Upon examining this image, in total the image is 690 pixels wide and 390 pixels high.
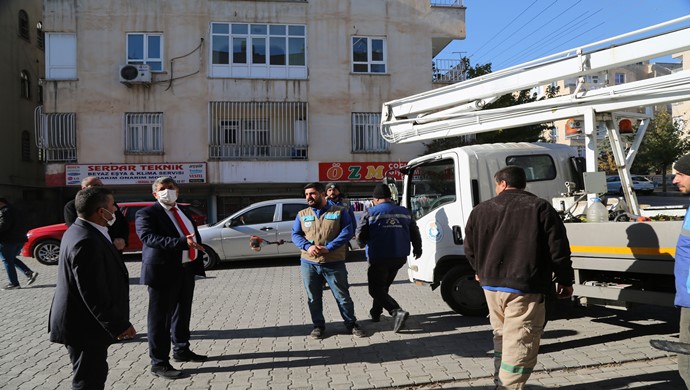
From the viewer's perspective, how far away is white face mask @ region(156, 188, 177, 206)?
506 cm

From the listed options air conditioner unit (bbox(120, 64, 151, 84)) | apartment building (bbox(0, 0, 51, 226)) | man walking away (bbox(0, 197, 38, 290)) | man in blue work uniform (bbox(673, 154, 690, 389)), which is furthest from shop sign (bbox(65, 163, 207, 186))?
man in blue work uniform (bbox(673, 154, 690, 389))

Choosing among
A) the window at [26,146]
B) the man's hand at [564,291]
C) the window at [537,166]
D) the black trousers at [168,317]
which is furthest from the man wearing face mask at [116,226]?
the window at [26,146]

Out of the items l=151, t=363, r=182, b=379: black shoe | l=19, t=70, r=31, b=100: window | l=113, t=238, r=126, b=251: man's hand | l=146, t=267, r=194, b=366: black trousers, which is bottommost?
l=151, t=363, r=182, b=379: black shoe

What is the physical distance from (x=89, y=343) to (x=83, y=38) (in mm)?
20168

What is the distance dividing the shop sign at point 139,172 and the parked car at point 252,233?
861cm

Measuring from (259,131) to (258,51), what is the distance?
324cm

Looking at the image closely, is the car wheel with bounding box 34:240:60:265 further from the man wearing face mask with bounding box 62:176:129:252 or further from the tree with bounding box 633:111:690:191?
the tree with bounding box 633:111:690:191

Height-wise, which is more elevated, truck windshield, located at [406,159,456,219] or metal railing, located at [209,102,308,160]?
metal railing, located at [209,102,308,160]

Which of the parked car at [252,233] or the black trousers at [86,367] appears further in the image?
the parked car at [252,233]

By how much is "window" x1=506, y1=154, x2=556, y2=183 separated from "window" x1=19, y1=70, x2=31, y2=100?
24.2 m

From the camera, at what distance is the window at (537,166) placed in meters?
6.86

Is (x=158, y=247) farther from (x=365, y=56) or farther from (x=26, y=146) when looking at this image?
(x=26, y=146)

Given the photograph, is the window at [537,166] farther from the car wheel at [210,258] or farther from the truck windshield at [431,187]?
the car wheel at [210,258]

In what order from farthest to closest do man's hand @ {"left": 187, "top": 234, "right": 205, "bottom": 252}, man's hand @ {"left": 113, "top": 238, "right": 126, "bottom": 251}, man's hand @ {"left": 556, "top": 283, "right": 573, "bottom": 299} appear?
man's hand @ {"left": 113, "top": 238, "right": 126, "bottom": 251}
man's hand @ {"left": 187, "top": 234, "right": 205, "bottom": 252}
man's hand @ {"left": 556, "top": 283, "right": 573, "bottom": 299}
